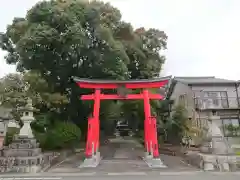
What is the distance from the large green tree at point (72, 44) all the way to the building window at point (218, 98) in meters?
6.15

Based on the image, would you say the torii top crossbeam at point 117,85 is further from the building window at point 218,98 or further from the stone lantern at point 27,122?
the building window at point 218,98

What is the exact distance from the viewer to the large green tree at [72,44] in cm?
1484

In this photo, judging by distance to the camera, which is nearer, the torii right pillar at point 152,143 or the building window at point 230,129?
the torii right pillar at point 152,143

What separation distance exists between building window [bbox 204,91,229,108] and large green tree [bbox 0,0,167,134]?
615cm

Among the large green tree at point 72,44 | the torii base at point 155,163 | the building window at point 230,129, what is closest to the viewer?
the torii base at point 155,163

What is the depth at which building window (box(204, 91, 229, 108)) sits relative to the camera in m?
19.3

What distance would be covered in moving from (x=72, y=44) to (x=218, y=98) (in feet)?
46.8

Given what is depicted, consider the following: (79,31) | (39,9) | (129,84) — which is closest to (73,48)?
(79,31)

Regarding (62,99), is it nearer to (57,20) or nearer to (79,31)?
(79,31)

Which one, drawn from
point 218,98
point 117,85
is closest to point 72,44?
point 117,85

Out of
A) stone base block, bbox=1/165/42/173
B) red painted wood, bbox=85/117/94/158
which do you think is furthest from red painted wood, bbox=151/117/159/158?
stone base block, bbox=1/165/42/173

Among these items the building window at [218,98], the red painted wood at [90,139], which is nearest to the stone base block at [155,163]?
the red painted wood at [90,139]

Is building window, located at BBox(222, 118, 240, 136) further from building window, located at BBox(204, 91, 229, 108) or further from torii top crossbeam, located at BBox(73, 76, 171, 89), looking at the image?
torii top crossbeam, located at BBox(73, 76, 171, 89)

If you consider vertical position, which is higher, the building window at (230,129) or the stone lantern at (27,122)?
the stone lantern at (27,122)
